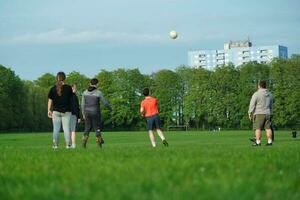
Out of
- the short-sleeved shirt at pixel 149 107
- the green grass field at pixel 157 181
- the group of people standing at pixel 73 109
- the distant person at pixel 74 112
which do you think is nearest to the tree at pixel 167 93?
the short-sleeved shirt at pixel 149 107

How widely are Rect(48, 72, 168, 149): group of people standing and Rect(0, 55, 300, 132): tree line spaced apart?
78892mm

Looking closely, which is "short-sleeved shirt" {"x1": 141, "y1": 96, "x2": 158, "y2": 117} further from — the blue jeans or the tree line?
the tree line

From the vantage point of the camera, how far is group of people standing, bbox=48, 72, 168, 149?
17781 millimetres

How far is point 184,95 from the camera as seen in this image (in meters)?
113

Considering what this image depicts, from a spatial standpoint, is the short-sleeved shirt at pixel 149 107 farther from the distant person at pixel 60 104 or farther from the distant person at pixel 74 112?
the distant person at pixel 60 104

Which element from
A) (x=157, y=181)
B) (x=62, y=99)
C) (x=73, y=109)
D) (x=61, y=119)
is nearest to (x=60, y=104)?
(x=62, y=99)

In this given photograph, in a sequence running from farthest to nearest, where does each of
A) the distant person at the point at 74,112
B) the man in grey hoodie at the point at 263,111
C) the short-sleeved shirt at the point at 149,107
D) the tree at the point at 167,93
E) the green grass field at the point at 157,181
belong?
1. the tree at the point at 167,93
2. the short-sleeved shirt at the point at 149,107
3. the man in grey hoodie at the point at 263,111
4. the distant person at the point at 74,112
5. the green grass field at the point at 157,181

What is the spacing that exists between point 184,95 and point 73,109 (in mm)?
94921

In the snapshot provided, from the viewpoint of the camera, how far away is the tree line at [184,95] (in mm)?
99438

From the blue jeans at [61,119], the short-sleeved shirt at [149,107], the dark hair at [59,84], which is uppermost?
the dark hair at [59,84]

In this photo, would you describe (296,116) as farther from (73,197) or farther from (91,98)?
(73,197)

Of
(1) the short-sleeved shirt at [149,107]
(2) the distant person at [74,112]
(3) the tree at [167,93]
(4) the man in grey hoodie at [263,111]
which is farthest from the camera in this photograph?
(3) the tree at [167,93]

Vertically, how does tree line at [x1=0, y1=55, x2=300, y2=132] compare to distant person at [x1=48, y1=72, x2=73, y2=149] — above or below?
above

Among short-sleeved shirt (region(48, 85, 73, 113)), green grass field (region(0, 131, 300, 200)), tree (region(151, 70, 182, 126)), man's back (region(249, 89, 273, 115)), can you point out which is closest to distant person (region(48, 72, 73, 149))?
short-sleeved shirt (region(48, 85, 73, 113))
